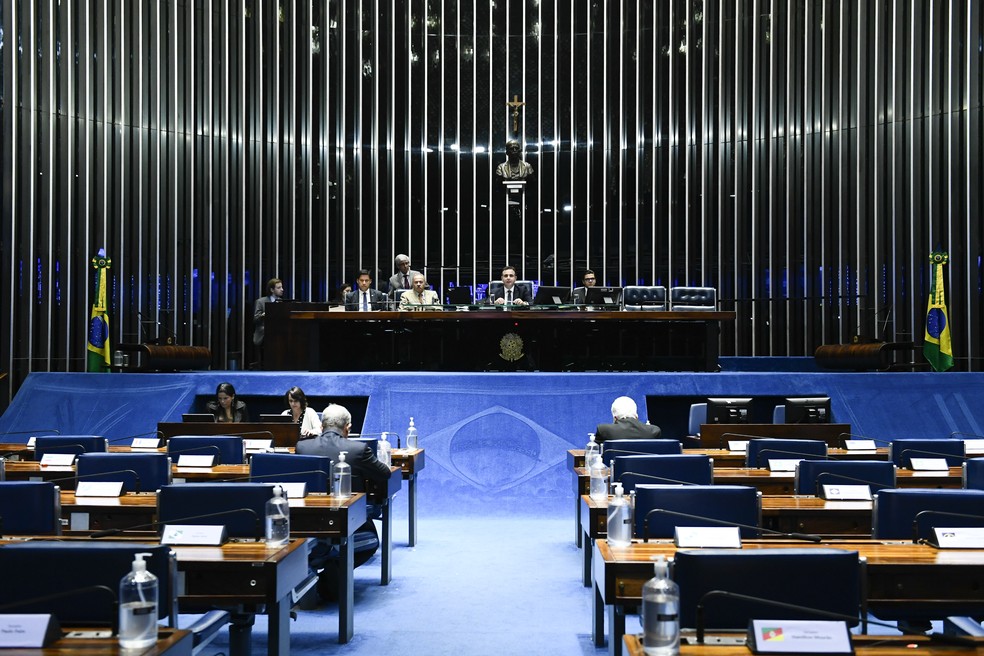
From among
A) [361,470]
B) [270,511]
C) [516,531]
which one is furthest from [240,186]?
[270,511]

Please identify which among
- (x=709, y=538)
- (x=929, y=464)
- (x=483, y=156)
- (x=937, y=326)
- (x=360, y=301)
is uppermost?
(x=483, y=156)

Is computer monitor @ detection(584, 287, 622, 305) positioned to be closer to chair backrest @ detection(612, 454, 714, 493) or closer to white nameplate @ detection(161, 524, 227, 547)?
chair backrest @ detection(612, 454, 714, 493)

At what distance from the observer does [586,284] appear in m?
12.3

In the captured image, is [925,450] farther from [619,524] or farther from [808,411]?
[619,524]

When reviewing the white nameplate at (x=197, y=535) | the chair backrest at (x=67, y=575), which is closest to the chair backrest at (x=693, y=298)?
the white nameplate at (x=197, y=535)

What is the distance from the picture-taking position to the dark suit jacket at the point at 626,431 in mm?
6914

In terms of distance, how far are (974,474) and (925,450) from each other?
1.52m

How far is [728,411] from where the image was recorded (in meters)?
8.42

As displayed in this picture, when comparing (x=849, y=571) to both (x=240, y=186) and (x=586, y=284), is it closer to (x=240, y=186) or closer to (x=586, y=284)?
(x=586, y=284)

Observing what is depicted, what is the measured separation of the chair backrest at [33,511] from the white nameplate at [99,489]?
0.69m

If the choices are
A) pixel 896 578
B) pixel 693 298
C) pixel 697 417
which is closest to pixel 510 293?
pixel 693 298

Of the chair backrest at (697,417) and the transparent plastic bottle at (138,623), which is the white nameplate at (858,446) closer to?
the chair backrest at (697,417)

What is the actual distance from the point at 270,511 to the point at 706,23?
1493 centimetres

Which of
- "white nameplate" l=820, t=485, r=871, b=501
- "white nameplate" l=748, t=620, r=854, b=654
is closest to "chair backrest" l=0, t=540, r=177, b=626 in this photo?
"white nameplate" l=748, t=620, r=854, b=654
